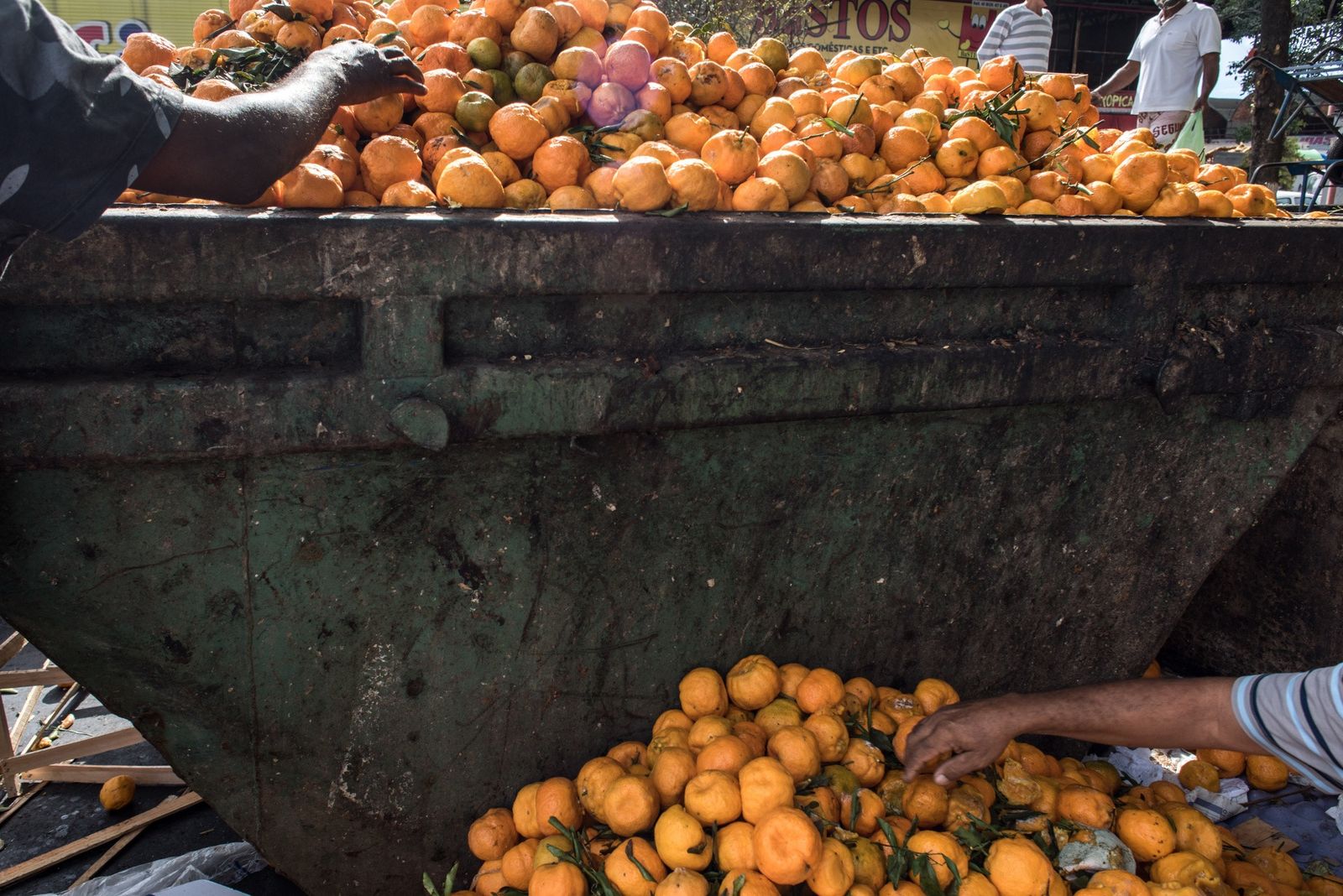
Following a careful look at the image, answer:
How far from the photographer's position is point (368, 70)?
2.06m

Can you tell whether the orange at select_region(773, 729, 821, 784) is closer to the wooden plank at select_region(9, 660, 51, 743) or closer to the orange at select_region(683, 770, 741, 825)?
the orange at select_region(683, 770, 741, 825)

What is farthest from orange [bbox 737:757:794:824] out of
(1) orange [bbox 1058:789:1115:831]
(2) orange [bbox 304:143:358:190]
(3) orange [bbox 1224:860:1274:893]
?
(2) orange [bbox 304:143:358:190]

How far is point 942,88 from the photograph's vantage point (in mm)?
3219

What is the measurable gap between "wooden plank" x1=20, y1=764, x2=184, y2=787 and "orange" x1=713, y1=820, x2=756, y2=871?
216cm

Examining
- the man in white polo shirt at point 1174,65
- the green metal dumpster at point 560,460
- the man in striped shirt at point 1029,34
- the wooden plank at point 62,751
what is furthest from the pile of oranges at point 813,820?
the man in white polo shirt at point 1174,65

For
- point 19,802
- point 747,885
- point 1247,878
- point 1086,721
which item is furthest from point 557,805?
point 19,802

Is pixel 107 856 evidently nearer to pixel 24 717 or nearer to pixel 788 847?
pixel 24 717

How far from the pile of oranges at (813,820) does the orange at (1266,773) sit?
1.52 ft

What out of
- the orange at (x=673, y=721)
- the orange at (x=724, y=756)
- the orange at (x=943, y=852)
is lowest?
the orange at (x=943, y=852)

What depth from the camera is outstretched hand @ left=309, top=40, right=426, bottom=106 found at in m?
2.00

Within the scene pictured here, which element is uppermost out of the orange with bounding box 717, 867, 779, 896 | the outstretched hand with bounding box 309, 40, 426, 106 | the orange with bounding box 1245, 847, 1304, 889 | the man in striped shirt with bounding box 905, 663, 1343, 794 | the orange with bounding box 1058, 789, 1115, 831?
the outstretched hand with bounding box 309, 40, 426, 106

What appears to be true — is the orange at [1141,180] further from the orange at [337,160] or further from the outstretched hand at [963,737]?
the orange at [337,160]

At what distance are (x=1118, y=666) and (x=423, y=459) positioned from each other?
2136 mm

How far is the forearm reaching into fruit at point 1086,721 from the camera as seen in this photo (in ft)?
6.23
